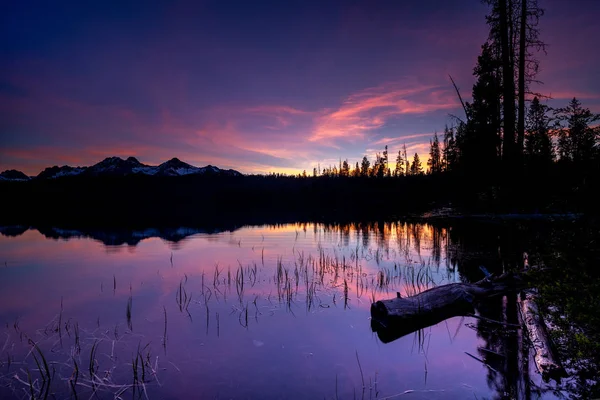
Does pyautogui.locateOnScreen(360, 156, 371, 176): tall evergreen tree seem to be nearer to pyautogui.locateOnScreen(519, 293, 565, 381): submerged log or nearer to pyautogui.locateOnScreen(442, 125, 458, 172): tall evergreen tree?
pyautogui.locateOnScreen(442, 125, 458, 172): tall evergreen tree

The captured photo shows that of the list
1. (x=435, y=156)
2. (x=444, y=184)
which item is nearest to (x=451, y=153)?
(x=444, y=184)

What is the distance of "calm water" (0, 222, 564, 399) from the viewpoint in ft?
21.9

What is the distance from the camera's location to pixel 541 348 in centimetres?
718

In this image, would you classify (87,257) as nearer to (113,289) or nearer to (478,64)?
(113,289)

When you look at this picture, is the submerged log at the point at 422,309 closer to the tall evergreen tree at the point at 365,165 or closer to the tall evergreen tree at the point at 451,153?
the tall evergreen tree at the point at 451,153

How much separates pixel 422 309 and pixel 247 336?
→ 5.04 metres

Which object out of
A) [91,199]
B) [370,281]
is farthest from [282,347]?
[91,199]

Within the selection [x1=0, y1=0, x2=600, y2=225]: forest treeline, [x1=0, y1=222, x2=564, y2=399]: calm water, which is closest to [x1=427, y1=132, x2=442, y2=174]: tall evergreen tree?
[x1=0, y1=0, x2=600, y2=225]: forest treeline

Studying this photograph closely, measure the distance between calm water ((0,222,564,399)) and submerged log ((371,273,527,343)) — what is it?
32 cm

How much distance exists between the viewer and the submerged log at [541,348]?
6.28 meters

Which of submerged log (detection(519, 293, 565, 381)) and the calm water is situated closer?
submerged log (detection(519, 293, 565, 381))

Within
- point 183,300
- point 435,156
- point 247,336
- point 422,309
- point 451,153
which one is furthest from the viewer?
point 435,156

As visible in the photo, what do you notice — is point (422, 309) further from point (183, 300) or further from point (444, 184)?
point (444, 184)

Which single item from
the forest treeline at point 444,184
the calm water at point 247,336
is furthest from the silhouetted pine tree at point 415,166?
the calm water at point 247,336
